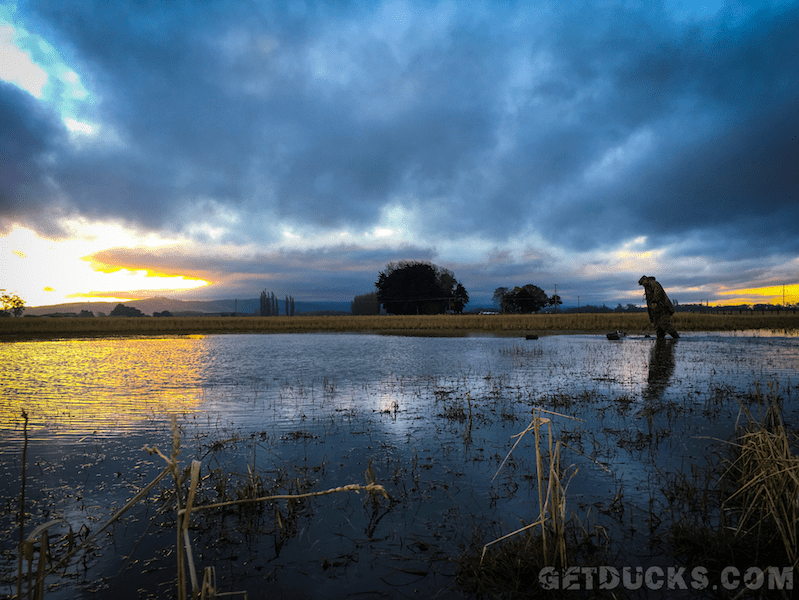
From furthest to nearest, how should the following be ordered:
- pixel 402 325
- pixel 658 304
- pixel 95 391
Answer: pixel 402 325
pixel 658 304
pixel 95 391

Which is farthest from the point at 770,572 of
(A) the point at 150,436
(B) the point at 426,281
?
(B) the point at 426,281

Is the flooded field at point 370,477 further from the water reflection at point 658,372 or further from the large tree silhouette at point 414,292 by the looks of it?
the large tree silhouette at point 414,292

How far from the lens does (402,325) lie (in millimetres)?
59562

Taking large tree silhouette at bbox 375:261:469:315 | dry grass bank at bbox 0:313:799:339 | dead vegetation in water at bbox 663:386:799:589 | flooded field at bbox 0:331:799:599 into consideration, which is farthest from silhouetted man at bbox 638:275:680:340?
large tree silhouette at bbox 375:261:469:315

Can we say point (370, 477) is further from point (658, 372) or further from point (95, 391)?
point (658, 372)

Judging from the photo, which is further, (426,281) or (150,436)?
(426,281)

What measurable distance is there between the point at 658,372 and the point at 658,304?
1667 cm

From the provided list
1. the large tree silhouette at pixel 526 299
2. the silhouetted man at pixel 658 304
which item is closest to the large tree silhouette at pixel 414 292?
the large tree silhouette at pixel 526 299

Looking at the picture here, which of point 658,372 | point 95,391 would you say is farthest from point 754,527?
point 95,391

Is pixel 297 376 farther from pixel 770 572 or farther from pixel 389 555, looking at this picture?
pixel 770 572

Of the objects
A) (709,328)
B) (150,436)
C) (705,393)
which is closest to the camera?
(150,436)

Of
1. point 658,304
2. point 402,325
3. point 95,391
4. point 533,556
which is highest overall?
point 658,304

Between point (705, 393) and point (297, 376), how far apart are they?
1388 cm

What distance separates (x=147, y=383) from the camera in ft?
52.4
